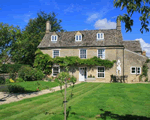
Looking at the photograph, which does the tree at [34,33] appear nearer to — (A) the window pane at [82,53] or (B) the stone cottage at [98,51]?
(B) the stone cottage at [98,51]

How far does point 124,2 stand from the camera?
14.2ft

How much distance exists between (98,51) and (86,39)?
3.31 meters

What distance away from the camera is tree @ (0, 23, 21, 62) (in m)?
11.0

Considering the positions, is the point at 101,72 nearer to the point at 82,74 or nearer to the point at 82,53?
the point at 82,74

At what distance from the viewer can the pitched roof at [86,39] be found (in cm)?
2541

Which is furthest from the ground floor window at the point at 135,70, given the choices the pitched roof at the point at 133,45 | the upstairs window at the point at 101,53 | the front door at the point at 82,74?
the pitched roof at the point at 133,45

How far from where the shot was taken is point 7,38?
37.8ft

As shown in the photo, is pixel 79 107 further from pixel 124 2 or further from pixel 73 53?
pixel 73 53

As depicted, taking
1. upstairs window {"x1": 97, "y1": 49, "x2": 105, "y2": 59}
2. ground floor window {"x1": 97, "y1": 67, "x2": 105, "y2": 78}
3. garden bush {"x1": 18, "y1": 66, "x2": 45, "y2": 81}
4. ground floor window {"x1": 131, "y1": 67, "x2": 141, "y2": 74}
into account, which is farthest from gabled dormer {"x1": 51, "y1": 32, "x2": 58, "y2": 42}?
ground floor window {"x1": 131, "y1": 67, "x2": 141, "y2": 74}

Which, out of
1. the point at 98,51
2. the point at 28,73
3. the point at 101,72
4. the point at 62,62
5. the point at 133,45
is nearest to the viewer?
the point at 28,73

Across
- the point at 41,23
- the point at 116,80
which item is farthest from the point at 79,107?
the point at 41,23

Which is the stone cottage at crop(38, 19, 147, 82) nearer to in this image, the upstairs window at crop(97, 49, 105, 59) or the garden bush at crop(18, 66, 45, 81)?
the upstairs window at crop(97, 49, 105, 59)

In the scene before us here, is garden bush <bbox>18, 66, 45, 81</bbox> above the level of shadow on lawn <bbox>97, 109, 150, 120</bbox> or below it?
above

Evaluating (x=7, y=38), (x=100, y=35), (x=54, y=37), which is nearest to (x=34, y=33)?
(x=54, y=37)
